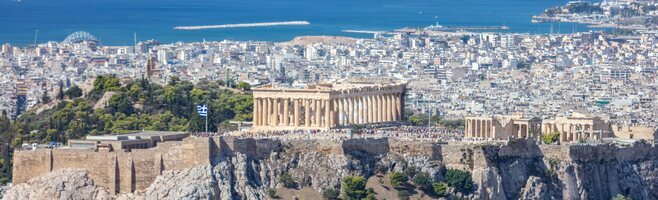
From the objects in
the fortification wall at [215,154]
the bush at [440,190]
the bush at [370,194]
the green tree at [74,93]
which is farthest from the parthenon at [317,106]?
the green tree at [74,93]

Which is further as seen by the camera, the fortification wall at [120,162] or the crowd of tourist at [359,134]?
the crowd of tourist at [359,134]

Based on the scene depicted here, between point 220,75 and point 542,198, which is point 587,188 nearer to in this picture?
point 542,198

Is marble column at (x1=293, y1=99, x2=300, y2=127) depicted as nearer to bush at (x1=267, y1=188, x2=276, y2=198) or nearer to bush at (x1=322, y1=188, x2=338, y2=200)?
bush at (x1=322, y1=188, x2=338, y2=200)

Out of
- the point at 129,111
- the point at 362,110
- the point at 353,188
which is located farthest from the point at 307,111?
the point at 129,111

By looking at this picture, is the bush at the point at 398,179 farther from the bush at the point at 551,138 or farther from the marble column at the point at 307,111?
the bush at the point at 551,138

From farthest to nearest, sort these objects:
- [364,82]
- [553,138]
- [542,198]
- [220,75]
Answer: [220,75] < [364,82] < [553,138] < [542,198]

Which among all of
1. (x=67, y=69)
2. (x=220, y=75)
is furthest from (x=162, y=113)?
(x=67, y=69)

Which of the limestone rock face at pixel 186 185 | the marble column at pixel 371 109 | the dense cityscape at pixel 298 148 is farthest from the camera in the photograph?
the marble column at pixel 371 109
